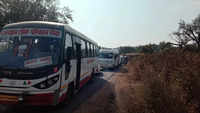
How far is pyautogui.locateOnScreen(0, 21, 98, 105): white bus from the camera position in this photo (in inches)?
148

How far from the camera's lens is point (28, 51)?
4.04 metres

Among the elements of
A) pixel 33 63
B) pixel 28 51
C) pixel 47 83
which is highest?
pixel 28 51

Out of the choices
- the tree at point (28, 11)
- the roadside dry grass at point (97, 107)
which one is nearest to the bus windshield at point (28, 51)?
the roadside dry grass at point (97, 107)

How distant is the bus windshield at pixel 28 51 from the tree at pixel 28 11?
1411 cm

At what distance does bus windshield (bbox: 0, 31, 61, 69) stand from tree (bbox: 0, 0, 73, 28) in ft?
46.3

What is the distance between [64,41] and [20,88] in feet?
6.29

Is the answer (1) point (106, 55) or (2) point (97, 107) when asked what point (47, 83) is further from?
(1) point (106, 55)

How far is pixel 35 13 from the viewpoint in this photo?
1795 centimetres

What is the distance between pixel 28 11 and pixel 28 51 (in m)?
15.9

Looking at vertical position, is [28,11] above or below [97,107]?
above

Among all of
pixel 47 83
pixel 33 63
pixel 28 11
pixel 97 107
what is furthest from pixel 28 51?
pixel 28 11

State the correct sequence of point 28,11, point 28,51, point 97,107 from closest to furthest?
point 28,51
point 97,107
point 28,11

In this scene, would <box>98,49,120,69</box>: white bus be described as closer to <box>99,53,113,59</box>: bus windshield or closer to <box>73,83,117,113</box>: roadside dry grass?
<box>99,53,113,59</box>: bus windshield

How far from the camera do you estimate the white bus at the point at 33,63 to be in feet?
12.3
